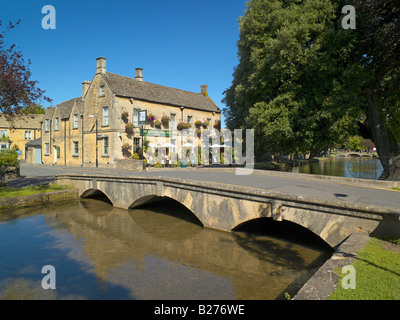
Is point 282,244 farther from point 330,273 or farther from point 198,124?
point 198,124

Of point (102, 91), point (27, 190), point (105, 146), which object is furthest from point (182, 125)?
point (27, 190)

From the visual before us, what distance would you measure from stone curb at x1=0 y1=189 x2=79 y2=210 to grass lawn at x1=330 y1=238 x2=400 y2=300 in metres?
17.7

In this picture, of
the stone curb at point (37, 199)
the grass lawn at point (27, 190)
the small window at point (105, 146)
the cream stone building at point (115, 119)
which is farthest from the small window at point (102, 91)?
the stone curb at point (37, 199)

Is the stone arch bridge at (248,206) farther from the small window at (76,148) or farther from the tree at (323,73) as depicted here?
the small window at (76,148)

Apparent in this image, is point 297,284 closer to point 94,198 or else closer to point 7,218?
point 7,218

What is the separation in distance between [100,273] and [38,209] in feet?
34.9

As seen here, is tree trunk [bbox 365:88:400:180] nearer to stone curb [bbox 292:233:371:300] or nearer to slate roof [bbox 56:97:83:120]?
stone curb [bbox 292:233:371:300]

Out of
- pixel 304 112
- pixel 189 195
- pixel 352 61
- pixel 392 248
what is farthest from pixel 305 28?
pixel 392 248

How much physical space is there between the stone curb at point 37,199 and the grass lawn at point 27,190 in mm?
423

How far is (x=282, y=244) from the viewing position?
34.6 ft

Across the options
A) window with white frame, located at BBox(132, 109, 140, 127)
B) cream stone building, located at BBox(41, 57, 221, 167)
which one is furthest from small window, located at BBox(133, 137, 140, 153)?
window with white frame, located at BBox(132, 109, 140, 127)

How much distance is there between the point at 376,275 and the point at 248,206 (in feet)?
17.8

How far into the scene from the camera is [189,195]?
1271cm

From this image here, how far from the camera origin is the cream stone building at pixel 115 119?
27.8m
